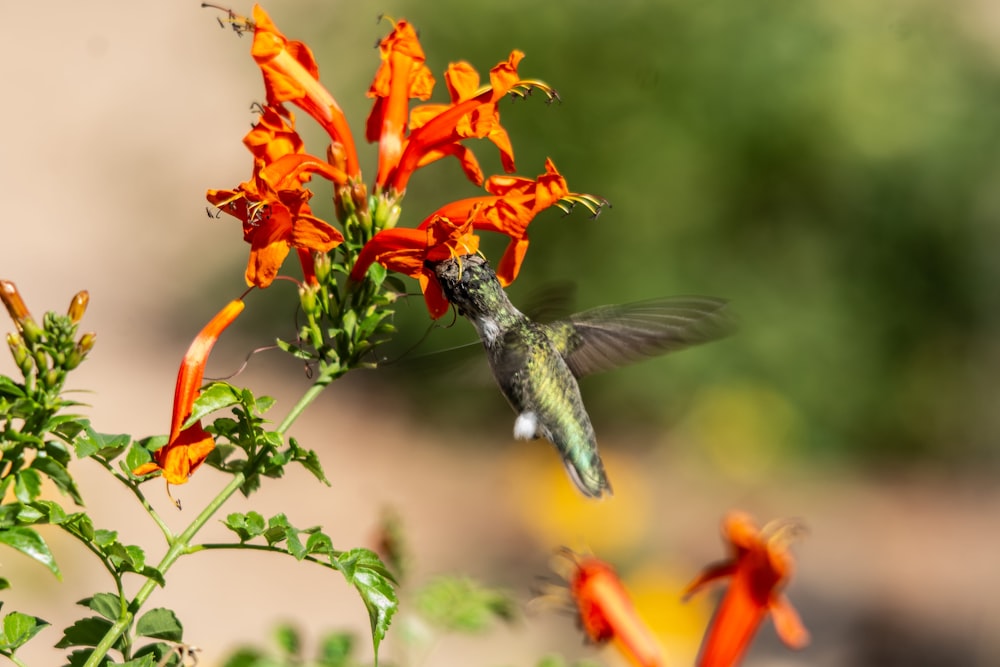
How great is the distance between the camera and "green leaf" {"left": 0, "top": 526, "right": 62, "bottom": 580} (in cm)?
150

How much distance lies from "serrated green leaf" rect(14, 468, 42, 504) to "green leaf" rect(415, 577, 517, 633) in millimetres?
1166

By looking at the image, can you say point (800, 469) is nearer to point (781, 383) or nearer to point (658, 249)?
point (781, 383)

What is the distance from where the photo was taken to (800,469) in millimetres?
8688

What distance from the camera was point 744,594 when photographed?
100 inches

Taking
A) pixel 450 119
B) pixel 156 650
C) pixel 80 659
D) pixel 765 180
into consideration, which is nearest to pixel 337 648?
pixel 156 650

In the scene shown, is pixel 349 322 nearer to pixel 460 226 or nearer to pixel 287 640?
pixel 460 226

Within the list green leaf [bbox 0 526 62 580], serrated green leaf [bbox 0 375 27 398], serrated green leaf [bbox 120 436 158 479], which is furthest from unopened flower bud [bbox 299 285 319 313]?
green leaf [bbox 0 526 62 580]

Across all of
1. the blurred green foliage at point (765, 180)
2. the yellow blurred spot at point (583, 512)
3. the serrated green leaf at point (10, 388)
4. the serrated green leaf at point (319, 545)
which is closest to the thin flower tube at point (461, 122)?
the serrated green leaf at point (319, 545)

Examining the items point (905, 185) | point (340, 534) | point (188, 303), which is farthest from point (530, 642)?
point (188, 303)

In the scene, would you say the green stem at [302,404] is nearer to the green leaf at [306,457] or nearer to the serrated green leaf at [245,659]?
the green leaf at [306,457]

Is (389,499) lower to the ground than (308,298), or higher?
higher

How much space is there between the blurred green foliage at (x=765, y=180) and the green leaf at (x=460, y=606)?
5716 mm

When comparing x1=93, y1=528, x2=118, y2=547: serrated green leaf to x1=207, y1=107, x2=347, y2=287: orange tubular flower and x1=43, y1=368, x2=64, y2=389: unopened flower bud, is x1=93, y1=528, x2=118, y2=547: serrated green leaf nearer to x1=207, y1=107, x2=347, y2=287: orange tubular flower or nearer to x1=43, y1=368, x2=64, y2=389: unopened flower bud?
x1=43, y1=368, x2=64, y2=389: unopened flower bud

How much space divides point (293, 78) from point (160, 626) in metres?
0.96
